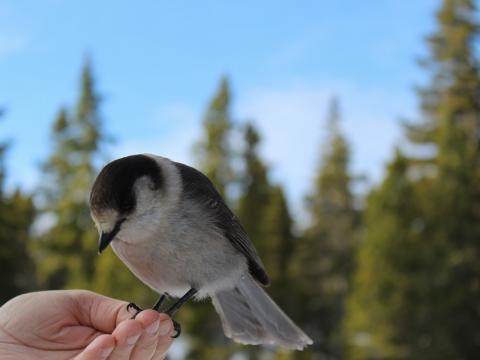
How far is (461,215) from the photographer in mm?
16219

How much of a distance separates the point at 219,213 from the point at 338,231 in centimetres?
2064

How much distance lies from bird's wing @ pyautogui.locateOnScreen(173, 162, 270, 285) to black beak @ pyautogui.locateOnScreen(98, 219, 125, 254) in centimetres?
42

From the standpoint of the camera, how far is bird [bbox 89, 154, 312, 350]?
2.58 meters

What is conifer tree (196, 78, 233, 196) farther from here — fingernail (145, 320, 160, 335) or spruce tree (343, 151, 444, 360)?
fingernail (145, 320, 160, 335)

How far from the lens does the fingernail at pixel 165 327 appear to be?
253 cm

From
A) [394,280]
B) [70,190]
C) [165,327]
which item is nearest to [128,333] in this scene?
[165,327]

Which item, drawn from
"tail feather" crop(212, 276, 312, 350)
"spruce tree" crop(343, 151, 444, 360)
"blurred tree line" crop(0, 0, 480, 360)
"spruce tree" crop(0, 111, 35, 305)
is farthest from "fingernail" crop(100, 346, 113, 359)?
"spruce tree" crop(0, 111, 35, 305)

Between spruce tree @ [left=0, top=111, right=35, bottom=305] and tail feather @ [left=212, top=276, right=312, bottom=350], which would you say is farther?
spruce tree @ [left=0, top=111, right=35, bottom=305]

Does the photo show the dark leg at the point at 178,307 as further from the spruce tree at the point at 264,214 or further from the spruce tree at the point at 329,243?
the spruce tree at the point at 329,243

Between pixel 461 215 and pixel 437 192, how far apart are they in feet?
2.64

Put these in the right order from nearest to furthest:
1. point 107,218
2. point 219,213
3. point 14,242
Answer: point 107,218
point 219,213
point 14,242

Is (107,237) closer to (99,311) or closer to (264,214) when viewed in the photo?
(99,311)

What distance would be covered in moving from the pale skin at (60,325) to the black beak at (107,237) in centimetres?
34

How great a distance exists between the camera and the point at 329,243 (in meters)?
Result: 23.2
